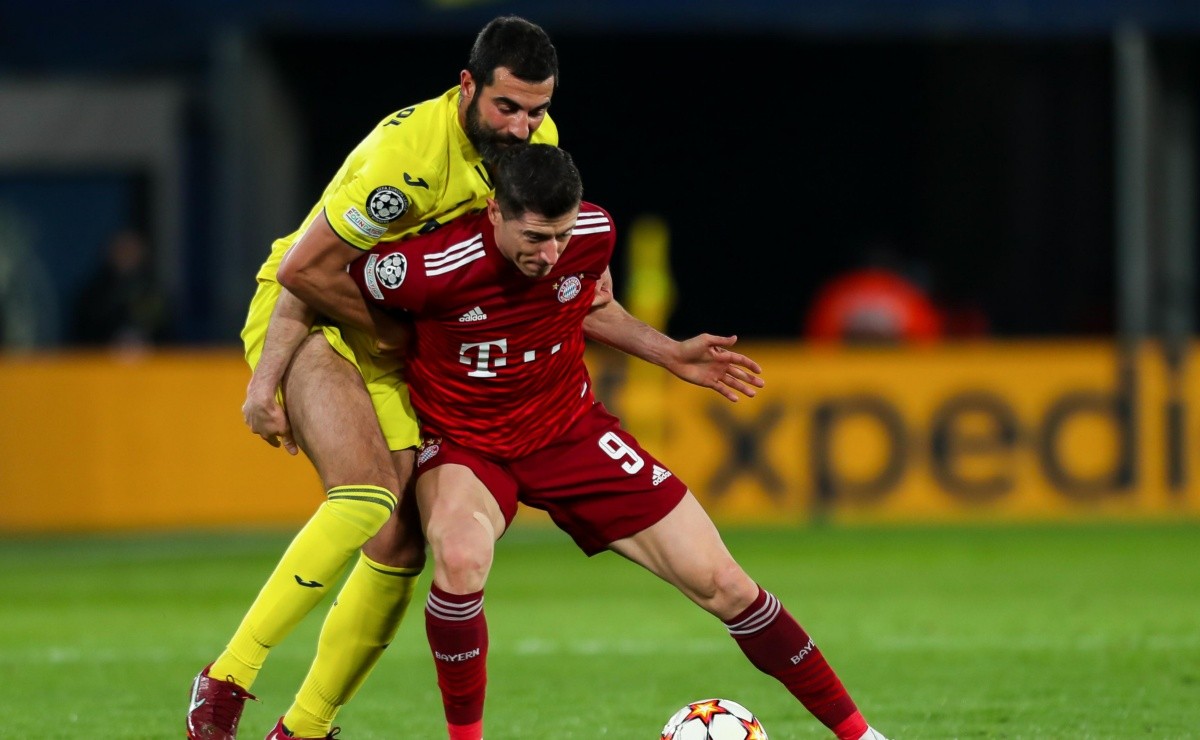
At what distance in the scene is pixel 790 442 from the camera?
1370 centimetres

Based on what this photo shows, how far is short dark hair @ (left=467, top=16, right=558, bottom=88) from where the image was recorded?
5.32m

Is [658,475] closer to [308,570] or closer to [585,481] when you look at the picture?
[585,481]

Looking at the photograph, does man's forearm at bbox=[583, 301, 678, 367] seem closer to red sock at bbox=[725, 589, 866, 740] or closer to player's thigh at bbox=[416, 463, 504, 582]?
player's thigh at bbox=[416, 463, 504, 582]

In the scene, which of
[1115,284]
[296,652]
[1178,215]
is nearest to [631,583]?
[296,652]

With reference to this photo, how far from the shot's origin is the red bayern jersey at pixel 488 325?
5348mm

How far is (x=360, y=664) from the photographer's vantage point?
560cm

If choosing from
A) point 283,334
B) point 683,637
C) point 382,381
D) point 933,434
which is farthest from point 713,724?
Result: point 933,434

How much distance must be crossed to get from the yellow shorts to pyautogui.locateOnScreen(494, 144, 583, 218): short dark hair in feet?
2.47

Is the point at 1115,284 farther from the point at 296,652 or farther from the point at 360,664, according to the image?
the point at 360,664

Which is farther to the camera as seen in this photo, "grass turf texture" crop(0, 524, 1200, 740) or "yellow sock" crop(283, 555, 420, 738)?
"grass turf texture" crop(0, 524, 1200, 740)

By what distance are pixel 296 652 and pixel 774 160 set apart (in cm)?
1431

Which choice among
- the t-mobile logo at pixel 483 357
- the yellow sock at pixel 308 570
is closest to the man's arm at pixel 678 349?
the t-mobile logo at pixel 483 357

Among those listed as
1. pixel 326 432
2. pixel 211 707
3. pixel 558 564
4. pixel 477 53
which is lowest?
pixel 558 564

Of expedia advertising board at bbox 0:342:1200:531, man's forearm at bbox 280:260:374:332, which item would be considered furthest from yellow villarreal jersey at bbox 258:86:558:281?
expedia advertising board at bbox 0:342:1200:531
